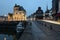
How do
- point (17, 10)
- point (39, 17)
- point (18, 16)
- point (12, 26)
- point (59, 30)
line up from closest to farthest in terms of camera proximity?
point (59, 30) < point (12, 26) < point (39, 17) < point (18, 16) < point (17, 10)

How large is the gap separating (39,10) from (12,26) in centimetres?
8076

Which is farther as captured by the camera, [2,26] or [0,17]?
[0,17]

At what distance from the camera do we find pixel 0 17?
7421 inches

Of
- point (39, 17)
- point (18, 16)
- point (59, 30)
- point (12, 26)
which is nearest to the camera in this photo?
point (59, 30)

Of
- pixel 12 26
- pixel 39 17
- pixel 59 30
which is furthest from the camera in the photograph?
pixel 39 17

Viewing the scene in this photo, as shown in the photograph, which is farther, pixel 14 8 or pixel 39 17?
pixel 14 8

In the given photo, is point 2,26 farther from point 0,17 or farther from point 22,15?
point 0,17

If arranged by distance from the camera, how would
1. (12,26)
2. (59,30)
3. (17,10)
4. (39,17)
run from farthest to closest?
(17,10) < (39,17) < (12,26) < (59,30)

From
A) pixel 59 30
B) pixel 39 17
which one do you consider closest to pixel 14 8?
pixel 39 17

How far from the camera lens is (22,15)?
177m

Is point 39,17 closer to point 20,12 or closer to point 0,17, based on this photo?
point 20,12

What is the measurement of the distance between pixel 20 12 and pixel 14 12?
8520 millimetres

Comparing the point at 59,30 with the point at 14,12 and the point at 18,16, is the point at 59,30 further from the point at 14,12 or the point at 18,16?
the point at 14,12

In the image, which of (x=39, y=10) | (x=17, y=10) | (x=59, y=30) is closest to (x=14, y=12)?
(x=17, y=10)
